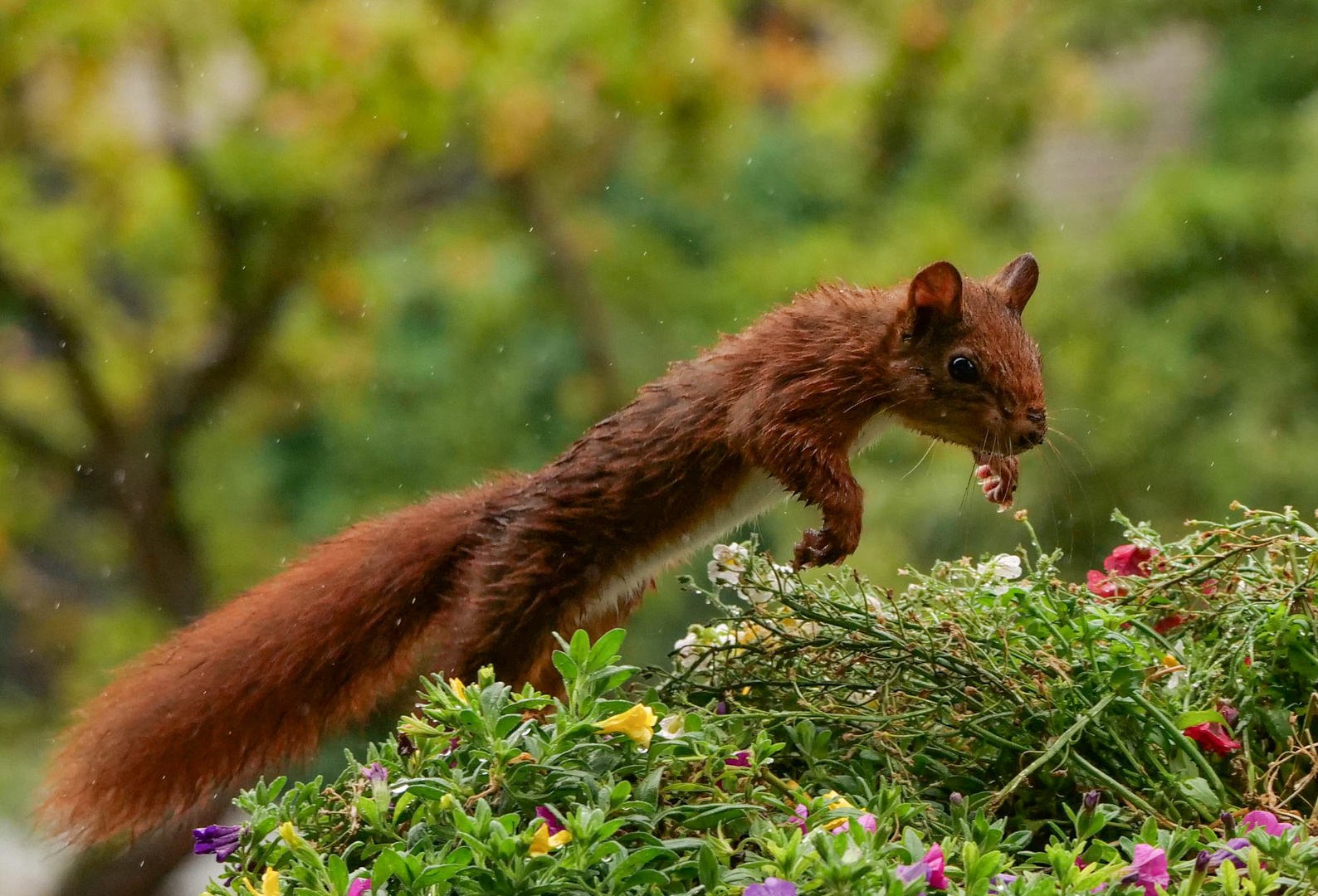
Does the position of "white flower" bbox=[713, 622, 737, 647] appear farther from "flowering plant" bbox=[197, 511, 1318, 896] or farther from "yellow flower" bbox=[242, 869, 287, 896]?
"yellow flower" bbox=[242, 869, 287, 896]

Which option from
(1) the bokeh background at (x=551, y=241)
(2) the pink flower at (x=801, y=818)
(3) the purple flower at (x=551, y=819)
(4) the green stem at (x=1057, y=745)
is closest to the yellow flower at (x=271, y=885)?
(3) the purple flower at (x=551, y=819)

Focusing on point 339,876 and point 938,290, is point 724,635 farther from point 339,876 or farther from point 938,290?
point 339,876

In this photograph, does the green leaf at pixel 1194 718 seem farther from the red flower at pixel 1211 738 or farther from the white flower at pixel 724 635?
the white flower at pixel 724 635

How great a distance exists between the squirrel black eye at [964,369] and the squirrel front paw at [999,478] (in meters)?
0.07

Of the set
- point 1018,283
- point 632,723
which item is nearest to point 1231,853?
point 632,723

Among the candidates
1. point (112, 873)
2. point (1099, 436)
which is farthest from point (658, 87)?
point (112, 873)

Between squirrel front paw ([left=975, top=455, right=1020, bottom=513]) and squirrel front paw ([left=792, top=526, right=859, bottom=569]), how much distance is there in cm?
14

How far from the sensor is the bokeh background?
270 cm

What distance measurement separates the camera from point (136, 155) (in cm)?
298

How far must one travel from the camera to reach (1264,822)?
64 centimetres

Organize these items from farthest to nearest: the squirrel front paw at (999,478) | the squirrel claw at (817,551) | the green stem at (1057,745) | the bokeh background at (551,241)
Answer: the bokeh background at (551,241), the squirrel front paw at (999,478), the squirrel claw at (817,551), the green stem at (1057,745)

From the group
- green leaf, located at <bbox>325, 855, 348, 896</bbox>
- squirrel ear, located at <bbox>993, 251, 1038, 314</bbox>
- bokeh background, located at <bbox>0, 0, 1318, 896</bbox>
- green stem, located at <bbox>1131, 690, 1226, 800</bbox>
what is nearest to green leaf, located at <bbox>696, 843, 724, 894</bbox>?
green leaf, located at <bbox>325, 855, 348, 896</bbox>

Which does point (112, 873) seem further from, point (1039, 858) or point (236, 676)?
point (1039, 858)

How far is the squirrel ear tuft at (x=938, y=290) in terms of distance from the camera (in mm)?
856
